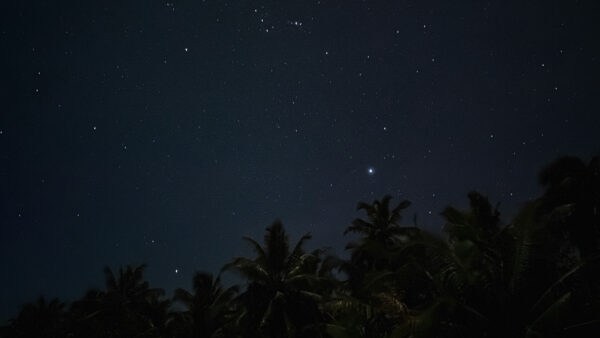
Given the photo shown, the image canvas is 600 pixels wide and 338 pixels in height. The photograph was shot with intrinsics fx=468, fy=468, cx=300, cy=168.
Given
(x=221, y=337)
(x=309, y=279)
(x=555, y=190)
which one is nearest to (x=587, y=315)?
(x=555, y=190)

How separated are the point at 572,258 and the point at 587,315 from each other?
2.21 meters

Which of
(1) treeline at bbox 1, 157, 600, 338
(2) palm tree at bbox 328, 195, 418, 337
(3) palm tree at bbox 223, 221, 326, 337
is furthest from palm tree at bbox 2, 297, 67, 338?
(2) palm tree at bbox 328, 195, 418, 337

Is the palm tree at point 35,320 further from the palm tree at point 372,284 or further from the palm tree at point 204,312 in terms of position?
the palm tree at point 372,284

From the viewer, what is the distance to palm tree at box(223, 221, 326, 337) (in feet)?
80.5

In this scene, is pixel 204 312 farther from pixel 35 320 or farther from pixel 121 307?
pixel 35 320

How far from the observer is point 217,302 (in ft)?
95.0

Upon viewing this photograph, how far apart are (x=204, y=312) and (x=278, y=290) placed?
280 inches

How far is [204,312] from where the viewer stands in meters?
29.7

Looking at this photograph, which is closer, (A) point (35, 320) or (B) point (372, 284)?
(B) point (372, 284)

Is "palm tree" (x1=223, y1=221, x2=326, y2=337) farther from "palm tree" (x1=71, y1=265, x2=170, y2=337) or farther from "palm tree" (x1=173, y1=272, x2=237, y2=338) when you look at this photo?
"palm tree" (x1=71, y1=265, x2=170, y2=337)

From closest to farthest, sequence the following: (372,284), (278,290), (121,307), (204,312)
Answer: (372,284) < (278,290) < (204,312) < (121,307)

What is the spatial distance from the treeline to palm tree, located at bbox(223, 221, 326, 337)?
0.05 meters

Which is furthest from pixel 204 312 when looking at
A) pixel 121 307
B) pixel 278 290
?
pixel 121 307

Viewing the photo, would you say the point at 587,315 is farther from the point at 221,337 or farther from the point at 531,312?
the point at 221,337
